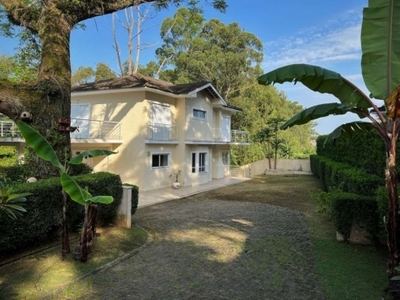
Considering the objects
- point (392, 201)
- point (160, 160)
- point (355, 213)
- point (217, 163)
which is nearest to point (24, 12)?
point (160, 160)

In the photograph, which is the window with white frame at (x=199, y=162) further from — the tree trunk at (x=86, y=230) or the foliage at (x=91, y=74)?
the foliage at (x=91, y=74)

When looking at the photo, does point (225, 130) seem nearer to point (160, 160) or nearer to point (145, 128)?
point (160, 160)

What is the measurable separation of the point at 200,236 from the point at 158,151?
10664mm

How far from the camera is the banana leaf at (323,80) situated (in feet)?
16.7

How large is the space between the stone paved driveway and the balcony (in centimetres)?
741

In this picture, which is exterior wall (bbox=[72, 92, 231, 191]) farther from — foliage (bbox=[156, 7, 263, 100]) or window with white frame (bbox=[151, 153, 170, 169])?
foliage (bbox=[156, 7, 263, 100])

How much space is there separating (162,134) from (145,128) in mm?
1413

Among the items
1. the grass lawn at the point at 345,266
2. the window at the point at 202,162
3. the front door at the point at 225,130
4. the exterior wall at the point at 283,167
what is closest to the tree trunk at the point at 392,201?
the grass lawn at the point at 345,266

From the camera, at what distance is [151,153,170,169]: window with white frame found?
60.4 feet

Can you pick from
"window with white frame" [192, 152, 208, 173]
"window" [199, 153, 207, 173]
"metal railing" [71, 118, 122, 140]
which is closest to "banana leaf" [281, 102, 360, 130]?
"metal railing" [71, 118, 122, 140]

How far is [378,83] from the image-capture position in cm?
448

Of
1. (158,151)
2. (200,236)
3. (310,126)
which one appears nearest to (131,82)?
(158,151)

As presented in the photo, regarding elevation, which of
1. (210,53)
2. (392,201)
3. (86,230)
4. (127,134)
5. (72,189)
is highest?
(210,53)

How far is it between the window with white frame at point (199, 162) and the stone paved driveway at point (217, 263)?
10.5 m
